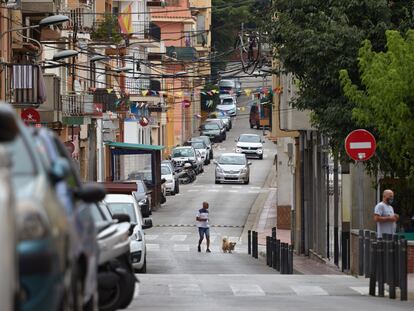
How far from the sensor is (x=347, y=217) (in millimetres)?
35406

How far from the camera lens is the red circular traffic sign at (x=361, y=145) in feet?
79.9

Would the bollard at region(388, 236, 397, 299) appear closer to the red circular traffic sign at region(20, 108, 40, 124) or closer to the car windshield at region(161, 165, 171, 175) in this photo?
the red circular traffic sign at region(20, 108, 40, 124)

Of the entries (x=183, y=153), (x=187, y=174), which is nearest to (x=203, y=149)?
(x=183, y=153)

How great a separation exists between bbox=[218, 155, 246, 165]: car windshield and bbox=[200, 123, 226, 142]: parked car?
2878cm

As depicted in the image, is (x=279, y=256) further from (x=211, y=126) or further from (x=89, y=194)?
(x=211, y=126)

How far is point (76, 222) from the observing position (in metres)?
8.22

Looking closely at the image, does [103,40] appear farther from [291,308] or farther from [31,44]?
[291,308]

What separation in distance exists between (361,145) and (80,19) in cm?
3546

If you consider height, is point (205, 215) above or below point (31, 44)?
below

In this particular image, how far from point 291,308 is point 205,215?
85.5 feet

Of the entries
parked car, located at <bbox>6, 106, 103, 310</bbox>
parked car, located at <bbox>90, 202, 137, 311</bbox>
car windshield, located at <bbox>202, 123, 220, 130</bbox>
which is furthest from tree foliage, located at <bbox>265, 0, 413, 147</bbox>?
car windshield, located at <bbox>202, 123, 220, 130</bbox>

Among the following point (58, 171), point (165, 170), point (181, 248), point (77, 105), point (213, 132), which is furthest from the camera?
point (213, 132)

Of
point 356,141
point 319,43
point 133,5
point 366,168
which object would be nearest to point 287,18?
point 319,43

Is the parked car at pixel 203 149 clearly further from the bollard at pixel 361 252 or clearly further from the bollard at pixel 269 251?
the bollard at pixel 361 252
